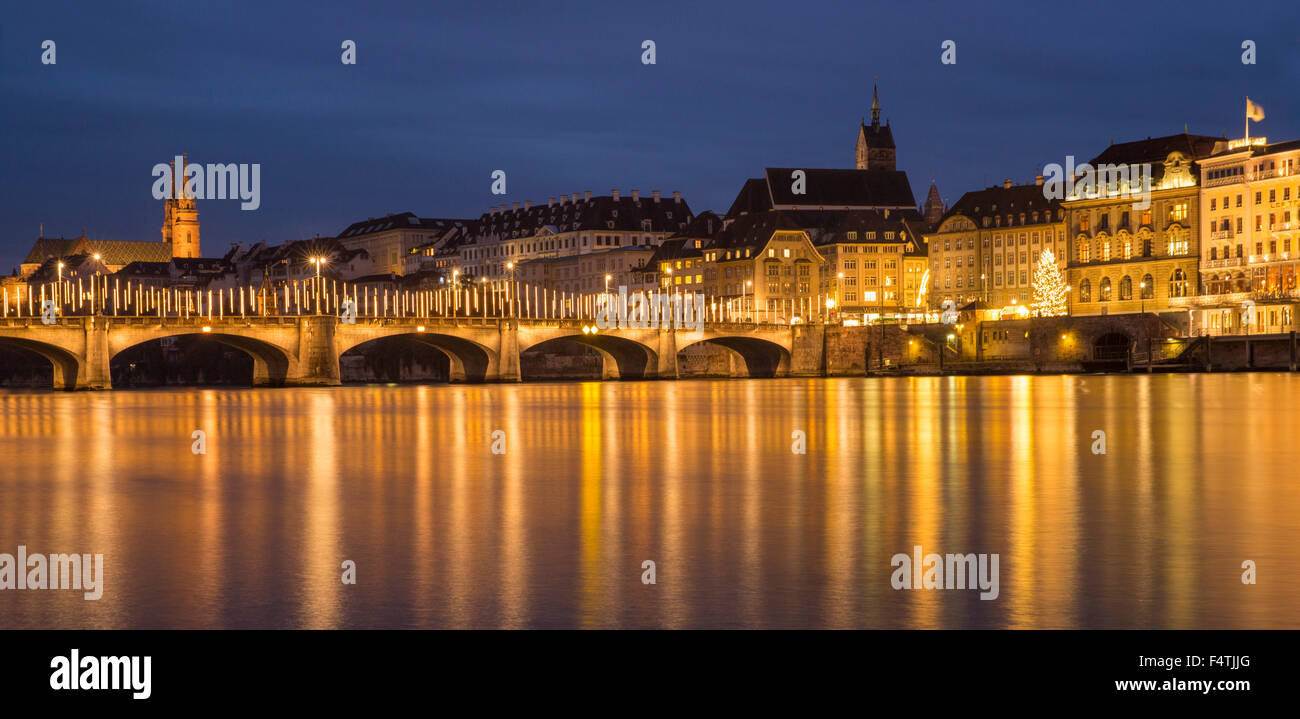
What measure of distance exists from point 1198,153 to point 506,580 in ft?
400

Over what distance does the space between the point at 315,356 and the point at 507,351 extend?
14.5 meters

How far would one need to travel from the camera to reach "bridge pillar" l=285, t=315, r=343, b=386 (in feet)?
309

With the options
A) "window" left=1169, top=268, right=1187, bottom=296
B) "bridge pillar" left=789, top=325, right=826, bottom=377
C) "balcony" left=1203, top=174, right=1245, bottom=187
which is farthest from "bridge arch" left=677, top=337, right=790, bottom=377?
"balcony" left=1203, top=174, right=1245, bottom=187

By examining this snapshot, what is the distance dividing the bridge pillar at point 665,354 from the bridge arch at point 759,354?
3.85 m

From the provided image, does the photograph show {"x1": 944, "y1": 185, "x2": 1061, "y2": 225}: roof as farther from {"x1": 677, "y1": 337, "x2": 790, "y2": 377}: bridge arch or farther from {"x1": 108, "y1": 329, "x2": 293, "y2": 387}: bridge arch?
{"x1": 108, "y1": 329, "x2": 293, "y2": 387}: bridge arch

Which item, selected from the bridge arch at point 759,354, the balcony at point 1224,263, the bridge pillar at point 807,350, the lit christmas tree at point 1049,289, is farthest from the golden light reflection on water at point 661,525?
the lit christmas tree at point 1049,289

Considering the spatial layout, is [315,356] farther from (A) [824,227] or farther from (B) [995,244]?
(A) [824,227]

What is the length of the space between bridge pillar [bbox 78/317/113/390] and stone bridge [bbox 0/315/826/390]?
6 centimetres

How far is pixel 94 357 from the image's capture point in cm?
8662

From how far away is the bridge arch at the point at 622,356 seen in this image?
4382 inches

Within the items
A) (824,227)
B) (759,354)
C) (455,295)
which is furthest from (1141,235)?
(455,295)

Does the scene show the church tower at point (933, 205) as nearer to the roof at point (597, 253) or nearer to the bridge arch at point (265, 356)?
the roof at point (597, 253)
